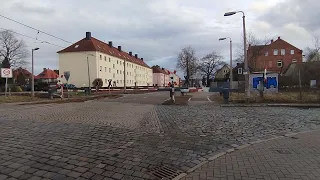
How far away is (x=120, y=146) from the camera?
702 cm

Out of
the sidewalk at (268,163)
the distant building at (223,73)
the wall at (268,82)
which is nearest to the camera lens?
the sidewalk at (268,163)

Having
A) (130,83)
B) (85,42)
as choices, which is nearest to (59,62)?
(85,42)

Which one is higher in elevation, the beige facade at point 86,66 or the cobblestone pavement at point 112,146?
the beige facade at point 86,66

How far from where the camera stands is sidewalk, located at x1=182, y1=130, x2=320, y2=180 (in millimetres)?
4926

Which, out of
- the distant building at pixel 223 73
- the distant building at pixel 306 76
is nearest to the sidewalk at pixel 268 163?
the distant building at pixel 306 76

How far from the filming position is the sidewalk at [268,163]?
4.93 meters

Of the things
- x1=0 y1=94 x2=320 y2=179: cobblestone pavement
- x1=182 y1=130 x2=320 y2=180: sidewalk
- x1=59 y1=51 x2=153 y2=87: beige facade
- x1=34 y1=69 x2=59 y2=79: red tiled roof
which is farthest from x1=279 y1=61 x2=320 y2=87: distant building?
x1=34 y1=69 x2=59 y2=79: red tiled roof

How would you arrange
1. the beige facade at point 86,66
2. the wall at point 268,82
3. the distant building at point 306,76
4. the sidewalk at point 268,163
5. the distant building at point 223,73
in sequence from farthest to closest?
the distant building at point 223,73, the beige facade at point 86,66, the distant building at point 306,76, the wall at point 268,82, the sidewalk at point 268,163

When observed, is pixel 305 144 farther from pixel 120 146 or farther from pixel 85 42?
pixel 85 42

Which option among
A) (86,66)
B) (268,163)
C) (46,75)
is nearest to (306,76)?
(268,163)

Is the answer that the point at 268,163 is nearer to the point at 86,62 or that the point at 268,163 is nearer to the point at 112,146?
the point at 112,146

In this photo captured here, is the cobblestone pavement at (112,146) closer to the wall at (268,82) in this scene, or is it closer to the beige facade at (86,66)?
the wall at (268,82)

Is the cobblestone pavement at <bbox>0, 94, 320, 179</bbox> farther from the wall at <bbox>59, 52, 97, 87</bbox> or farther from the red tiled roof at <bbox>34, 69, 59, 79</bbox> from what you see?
the red tiled roof at <bbox>34, 69, 59, 79</bbox>

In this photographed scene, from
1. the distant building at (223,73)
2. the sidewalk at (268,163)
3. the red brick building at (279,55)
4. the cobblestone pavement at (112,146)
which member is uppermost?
the red brick building at (279,55)
